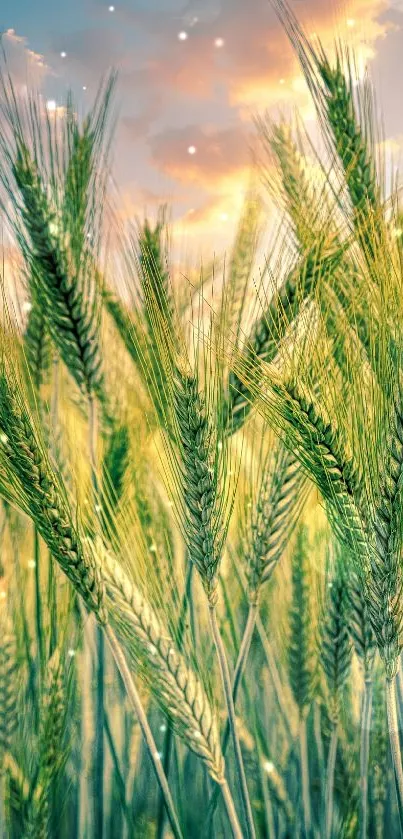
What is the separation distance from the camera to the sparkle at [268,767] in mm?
672

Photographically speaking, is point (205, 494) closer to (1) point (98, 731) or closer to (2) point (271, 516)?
(2) point (271, 516)

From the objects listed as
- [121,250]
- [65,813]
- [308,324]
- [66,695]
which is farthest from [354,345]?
[65,813]

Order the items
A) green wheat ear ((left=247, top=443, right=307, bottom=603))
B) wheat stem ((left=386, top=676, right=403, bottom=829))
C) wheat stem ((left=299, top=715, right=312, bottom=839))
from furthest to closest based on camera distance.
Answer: wheat stem ((left=299, top=715, right=312, bottom=839)), green wheat ear ((left=247, top=443, right=307, bottom=603)), wheat stem ((left=386, top=676, right=403, bottom=829))

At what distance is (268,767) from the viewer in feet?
2.20

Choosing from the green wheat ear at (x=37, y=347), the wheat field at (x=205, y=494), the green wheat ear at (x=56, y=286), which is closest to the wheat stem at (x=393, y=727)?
the wheat field at (x=205, y=494)

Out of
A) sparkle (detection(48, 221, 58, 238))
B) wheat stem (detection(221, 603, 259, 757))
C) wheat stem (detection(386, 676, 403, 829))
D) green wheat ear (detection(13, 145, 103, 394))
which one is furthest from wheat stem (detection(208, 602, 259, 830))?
sparkle (detection(48, 221, 58, 238))

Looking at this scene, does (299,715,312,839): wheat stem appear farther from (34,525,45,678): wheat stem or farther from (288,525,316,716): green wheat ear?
(34,525,45,678): wheat stem

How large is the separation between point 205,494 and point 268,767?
1.19 feet

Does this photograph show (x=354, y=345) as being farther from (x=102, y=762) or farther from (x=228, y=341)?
(x=102, y=762)

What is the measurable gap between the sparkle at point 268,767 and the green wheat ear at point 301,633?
0.07 meters

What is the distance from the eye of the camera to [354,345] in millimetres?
561

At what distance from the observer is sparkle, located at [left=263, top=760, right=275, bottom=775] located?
672 millimetres

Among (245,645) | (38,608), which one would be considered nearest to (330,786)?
(245,645)

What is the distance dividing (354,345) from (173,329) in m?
0.16
